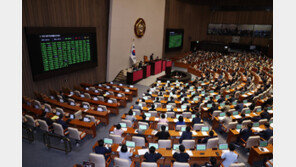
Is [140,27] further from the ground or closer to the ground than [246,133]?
further from the ground

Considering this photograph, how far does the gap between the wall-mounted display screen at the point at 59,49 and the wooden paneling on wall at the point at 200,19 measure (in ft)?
45.8

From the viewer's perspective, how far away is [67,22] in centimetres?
1342

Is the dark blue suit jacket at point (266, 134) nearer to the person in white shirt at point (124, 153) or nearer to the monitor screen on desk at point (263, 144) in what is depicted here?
the monitor screen on desk at point (263, 144)

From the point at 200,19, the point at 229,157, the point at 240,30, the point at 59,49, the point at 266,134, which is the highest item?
the point at 200,19

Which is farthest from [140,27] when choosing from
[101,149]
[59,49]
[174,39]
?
[101,149]

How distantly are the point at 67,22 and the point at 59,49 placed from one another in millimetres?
2109

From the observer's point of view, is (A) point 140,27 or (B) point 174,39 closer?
→ (A) point 140,27

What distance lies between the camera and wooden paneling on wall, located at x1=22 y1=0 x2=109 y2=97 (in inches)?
445

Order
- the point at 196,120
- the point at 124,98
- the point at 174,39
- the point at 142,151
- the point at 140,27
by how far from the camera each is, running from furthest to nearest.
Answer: the point at 174,39
the point at 140,27
the point at 124,98
the point at 196,120
the point at 142,151

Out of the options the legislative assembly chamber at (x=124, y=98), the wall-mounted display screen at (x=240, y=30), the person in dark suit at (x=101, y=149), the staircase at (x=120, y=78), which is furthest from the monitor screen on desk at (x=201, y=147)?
the wall-mounted display screen at (x=240, y=30)

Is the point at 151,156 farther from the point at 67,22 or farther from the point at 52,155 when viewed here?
the point at 67,22

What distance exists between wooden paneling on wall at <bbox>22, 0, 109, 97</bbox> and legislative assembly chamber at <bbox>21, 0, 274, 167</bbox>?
7 centimetres

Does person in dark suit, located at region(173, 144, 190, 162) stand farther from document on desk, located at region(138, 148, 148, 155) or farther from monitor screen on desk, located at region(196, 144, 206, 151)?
document on desk, located at region(138, 148, 148, 155)

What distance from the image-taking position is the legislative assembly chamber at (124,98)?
7.07m
